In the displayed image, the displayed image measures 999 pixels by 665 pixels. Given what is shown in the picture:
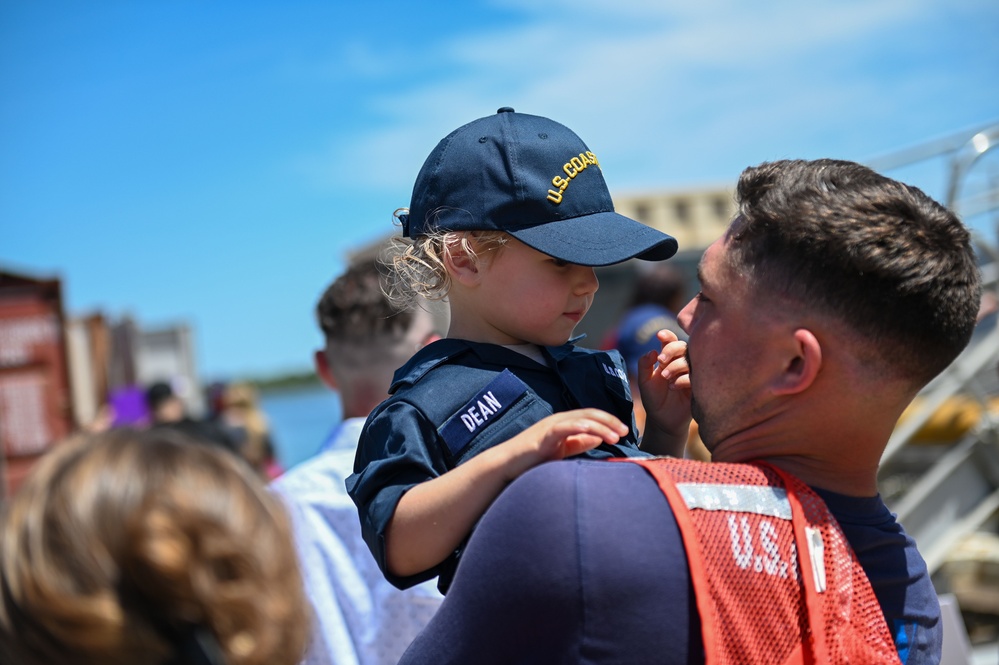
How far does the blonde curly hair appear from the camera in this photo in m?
1.03

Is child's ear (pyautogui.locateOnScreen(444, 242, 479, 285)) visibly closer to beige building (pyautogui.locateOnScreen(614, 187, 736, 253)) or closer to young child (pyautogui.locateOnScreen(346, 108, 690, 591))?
young child (pyautogui.locateOnScreen(346, 108, 690, 591))

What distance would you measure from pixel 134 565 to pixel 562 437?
693 mm

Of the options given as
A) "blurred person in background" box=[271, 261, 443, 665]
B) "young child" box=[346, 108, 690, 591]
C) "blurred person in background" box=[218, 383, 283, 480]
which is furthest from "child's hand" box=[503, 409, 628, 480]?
"blurred person in background" box=[218, 383, 283, 480]

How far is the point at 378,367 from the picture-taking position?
3.22 m

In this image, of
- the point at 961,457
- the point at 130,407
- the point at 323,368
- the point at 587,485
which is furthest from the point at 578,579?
the point at 130,407

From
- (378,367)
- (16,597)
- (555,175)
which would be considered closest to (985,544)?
(378,367)

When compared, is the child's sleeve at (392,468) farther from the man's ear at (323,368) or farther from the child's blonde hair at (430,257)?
the man's ear at (323,368)

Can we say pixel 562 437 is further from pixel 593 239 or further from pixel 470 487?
pixel 593 239

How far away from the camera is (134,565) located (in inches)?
40.9

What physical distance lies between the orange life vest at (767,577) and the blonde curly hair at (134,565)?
1.92 feet

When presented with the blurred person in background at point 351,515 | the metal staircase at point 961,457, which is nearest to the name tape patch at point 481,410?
the blurred person in background at point 351,515

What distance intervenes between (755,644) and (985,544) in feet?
19.5

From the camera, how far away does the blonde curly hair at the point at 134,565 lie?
1.03m

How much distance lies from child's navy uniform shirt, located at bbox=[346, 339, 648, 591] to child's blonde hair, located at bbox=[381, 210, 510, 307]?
163 mm
